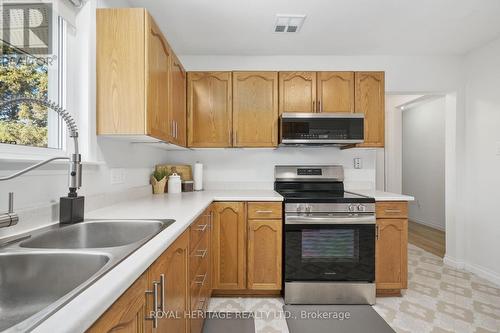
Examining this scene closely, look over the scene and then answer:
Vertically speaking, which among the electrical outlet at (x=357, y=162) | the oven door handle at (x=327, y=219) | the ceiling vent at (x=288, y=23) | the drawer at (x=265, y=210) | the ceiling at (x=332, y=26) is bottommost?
the oven door handle at (x=327, y=219)

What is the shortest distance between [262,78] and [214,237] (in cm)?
159

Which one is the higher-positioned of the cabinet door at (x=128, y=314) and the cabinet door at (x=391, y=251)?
the cabinet door at (x=128, y=314)

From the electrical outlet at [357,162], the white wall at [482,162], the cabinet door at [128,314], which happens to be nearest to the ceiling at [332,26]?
the white wall at [482,162]

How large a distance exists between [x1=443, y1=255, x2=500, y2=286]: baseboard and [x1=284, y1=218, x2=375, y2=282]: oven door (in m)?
1.38

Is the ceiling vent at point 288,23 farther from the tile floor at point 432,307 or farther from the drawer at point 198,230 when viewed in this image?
the tile floor at point 432,307

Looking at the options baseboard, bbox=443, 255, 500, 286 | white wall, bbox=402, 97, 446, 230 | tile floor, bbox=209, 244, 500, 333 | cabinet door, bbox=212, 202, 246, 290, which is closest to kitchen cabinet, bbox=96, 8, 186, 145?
cabinet door, bbox=212, 202, 246, 290

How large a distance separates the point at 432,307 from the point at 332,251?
0.88 meters

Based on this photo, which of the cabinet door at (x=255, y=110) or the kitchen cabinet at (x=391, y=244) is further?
the cabinet door at (x=255, y=110)

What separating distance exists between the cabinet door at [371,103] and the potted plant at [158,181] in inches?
79.0

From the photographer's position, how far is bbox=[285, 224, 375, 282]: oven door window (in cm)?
223

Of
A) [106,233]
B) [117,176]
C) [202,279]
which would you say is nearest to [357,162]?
[202,279]

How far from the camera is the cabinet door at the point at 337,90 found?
269 centimetres

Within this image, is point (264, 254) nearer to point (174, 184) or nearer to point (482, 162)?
point (174, 184)

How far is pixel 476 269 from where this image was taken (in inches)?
110
